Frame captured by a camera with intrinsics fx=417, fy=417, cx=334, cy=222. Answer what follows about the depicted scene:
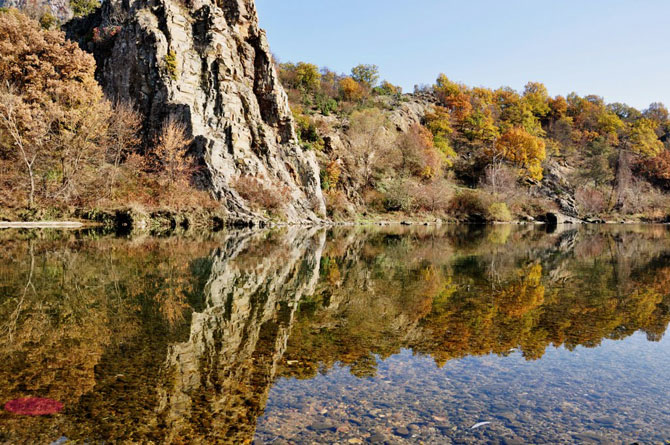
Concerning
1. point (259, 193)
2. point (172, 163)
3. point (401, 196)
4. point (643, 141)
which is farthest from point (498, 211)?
point (643, 141)

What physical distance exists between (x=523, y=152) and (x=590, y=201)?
48.7 ft

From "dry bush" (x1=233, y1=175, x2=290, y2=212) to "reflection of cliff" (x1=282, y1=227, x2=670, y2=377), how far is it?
26739 millimetres

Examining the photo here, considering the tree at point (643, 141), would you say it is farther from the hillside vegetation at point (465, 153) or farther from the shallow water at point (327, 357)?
the shallow water at point (327, 357)

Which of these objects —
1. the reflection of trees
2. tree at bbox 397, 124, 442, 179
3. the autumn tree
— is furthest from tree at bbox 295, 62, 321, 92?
the reflection of trees

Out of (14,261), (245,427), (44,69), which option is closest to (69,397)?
(245,427)

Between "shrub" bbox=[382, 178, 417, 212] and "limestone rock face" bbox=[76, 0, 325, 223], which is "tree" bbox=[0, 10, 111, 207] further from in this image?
"shrub" bbox=[382, 178, 417, 212]

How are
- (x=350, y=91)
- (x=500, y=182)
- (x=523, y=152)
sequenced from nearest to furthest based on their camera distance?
1. (x=500, y=182)
2. (x=523, y=152)
3. (x=350, y=91)

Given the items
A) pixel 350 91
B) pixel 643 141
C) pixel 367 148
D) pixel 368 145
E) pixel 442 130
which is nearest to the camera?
pixel 367 148

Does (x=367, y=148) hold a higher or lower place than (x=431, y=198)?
higher

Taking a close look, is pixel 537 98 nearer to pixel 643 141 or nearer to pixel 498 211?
pixel 643 141

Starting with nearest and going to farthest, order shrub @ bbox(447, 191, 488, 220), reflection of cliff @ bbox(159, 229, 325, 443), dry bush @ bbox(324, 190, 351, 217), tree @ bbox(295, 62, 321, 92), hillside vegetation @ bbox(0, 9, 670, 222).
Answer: reflection of cliff @ bbox(159, 229, 325, 443) < hillside vegetation @ bbox(0, 9, 670, 222) < dry bush @ bbox(324, 190, 351, 217) < shrub @ bbox(447, 191, 488, 220) < tree @ bbox(295, 62, 321, 92)

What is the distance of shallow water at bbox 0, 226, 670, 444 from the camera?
418cm

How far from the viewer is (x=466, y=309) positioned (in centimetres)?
916

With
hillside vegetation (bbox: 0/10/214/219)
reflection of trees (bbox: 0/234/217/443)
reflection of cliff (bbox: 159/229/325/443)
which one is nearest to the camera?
reflection of cliff (bbox: 159/229/325/443)
